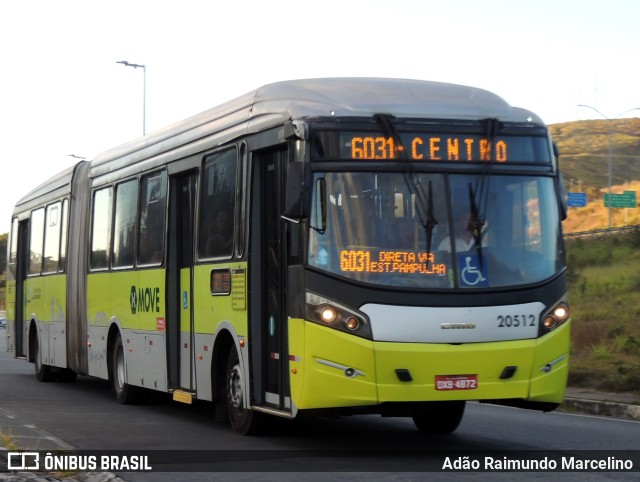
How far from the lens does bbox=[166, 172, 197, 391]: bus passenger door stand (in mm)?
14688

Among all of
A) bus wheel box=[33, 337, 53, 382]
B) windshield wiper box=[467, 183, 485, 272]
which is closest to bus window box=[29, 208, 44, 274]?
bus wheel box=[33, 337, 53, 382]

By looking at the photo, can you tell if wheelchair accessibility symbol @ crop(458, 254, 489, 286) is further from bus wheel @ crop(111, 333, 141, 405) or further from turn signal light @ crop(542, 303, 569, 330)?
bus wheel @ crop(111, 333, 141, 405)

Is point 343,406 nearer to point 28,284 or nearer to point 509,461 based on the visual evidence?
point 509,461

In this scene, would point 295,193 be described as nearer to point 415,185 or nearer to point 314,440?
point 415,185

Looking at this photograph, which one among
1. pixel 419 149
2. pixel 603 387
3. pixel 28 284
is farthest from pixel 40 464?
pixel 28 284

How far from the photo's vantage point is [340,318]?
35.8ft

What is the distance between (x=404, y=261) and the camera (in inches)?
435

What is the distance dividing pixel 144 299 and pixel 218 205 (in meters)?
3.23

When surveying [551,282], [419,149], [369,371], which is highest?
[419,149]

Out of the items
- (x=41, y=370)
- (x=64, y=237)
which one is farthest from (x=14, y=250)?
(x=64, y=237)

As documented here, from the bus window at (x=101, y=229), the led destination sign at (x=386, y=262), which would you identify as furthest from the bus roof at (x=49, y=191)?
the led destination sign at (x=386, y=262)

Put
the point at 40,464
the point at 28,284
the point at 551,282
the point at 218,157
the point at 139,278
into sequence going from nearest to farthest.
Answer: the point at 40,464 < the point at 551,282 < the point at 218,157 < the point at 139,278 < the point at 28,284

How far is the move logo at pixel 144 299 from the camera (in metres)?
15.8

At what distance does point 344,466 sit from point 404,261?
185cm
